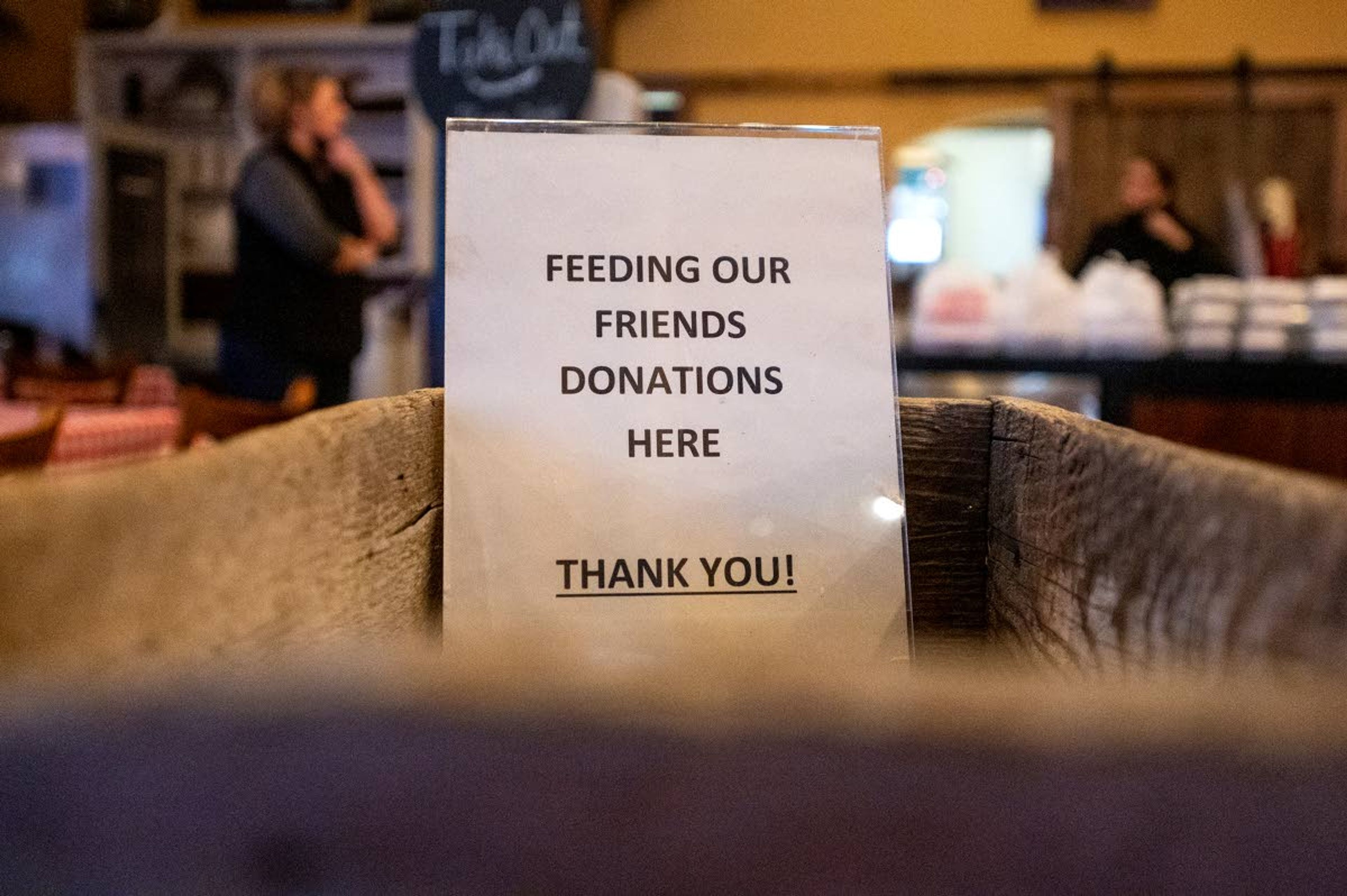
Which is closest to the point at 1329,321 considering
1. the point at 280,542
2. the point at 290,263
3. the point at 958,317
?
the point at 958,317

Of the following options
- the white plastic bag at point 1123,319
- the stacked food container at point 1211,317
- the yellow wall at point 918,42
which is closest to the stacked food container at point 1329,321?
the stacked food container at point 1211,317

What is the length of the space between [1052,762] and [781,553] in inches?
15.9

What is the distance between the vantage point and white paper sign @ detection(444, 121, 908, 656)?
1.87 ft

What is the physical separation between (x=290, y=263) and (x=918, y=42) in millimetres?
4674

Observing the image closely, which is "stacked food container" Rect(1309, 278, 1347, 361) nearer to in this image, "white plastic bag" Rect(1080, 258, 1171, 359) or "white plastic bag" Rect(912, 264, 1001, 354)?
"white plastic bag" Rect(1080, 258, 1171, 359)

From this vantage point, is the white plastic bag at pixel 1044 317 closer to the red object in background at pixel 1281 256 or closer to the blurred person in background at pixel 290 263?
the blurred person in background at pixel 290 263

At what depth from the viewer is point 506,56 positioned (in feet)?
7.66

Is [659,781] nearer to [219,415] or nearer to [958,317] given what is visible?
[219,415]

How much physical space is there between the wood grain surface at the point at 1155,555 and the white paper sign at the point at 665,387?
0.08 meters

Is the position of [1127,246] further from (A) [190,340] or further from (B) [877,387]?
(A) [190,340]

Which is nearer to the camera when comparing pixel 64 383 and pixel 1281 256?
pixel 64 383

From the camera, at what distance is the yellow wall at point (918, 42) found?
6.02m

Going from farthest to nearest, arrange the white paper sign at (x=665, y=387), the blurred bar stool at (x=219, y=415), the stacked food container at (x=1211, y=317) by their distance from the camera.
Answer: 1. the stacked food container at (x=1211, y=317)
2. the blurred bar stool at (x=219, y=415)
3. the white paper sign at (x=665, y=387)

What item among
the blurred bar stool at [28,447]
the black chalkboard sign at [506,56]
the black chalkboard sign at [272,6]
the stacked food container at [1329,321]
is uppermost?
the black chalkboard sign at [272,6]
